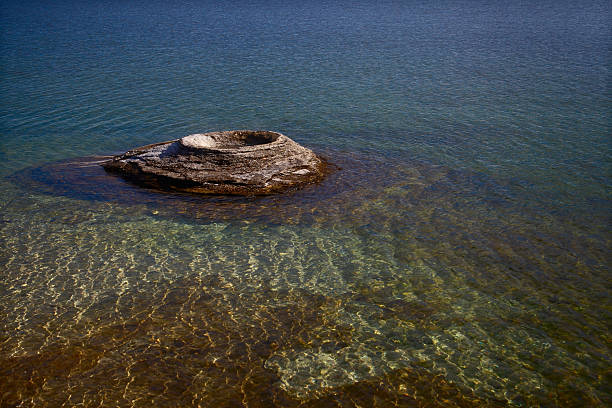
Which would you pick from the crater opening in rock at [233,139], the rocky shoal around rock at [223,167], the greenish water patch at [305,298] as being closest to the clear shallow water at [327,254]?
the greenish water patch at [305,298]

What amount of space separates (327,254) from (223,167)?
3983 millimetres

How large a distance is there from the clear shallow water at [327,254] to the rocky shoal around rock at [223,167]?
57cm

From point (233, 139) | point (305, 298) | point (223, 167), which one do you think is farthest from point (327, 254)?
point (233, 139)

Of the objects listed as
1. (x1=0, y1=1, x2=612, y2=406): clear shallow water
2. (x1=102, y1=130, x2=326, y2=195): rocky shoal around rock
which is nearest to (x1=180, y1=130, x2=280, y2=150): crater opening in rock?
(x1=102, y1=130, x2=326, y2=195): rocky shoal around rock

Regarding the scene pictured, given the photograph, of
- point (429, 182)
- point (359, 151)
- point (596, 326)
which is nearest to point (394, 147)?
point (359, 151)

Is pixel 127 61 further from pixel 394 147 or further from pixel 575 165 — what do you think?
pixel 575 165

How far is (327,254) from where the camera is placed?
8.98m

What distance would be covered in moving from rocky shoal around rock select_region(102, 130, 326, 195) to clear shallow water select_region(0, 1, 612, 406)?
572 mm

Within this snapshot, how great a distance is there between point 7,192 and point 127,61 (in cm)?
1650

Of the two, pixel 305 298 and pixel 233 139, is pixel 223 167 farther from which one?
pixel 305 298

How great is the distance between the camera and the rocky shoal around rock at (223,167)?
11.4 meters

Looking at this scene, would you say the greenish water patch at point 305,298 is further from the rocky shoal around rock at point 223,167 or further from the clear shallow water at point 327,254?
the rocky shoal around rock at point 223,167

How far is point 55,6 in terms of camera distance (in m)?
56.8

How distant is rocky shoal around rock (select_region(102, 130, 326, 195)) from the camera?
1145 cm
